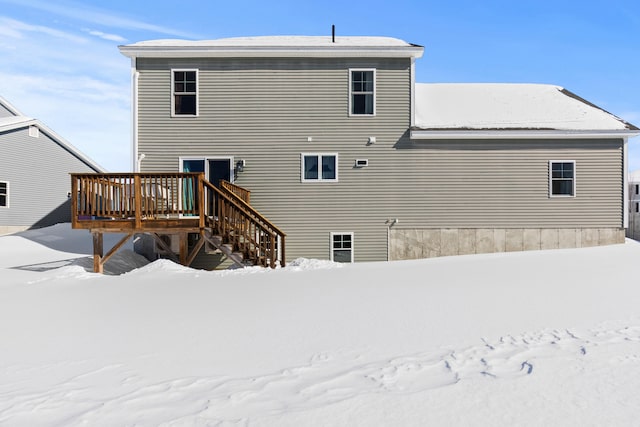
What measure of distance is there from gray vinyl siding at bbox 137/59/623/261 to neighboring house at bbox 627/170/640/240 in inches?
865

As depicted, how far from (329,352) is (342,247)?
370 inches

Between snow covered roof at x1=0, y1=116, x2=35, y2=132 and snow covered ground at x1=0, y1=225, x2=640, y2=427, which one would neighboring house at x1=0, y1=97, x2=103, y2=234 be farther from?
snow covered ground at x1=0, y1=225, x2=640, y2=427

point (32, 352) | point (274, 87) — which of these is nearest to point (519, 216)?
point (274, 87)

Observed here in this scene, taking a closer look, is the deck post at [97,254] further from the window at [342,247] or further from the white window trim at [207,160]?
the window at [342,247]

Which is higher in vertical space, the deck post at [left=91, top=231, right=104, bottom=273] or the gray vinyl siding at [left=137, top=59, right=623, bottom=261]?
the gray vinyl siding at [left=137, top=59, right=623, bottom=261]

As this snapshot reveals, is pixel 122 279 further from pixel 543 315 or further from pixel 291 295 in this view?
pixel 543 315

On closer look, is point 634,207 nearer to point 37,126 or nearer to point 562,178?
point 562,178

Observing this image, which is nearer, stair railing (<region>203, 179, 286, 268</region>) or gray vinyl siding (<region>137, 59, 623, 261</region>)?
stair railing (<region>203, 179, 286, 268</region>)

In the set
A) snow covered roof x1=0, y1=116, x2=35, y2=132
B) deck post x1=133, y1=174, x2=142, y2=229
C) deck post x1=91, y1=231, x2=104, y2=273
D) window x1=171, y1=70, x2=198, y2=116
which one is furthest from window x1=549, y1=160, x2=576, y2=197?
snow covered roof x1=0, y1=116, x2=35, y2=132

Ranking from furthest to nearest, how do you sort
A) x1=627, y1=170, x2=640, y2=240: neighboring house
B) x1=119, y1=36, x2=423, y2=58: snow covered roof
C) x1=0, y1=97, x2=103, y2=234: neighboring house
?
1. x1=627, y1=170, x2=640, y2=240: neighboring house
2. x1=0, y1=97, x2=103, y2=234: neighboring house
3. x1=119, y1=36, x2=423, y2=58: snow covered roof

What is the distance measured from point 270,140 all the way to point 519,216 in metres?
8.43

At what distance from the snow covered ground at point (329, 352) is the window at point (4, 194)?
48.7ft

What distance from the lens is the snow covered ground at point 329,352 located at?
2.95m

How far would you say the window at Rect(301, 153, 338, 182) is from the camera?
13539 millimetres
